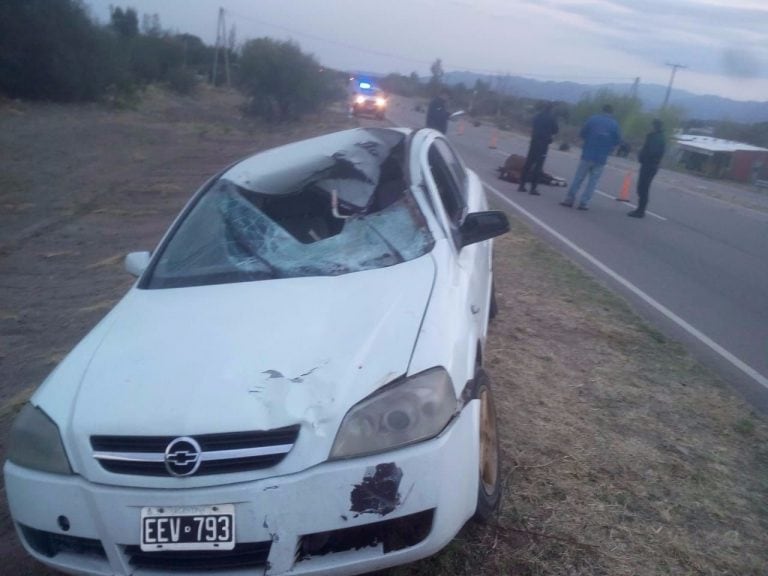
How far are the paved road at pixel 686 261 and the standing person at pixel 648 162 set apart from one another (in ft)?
1.26

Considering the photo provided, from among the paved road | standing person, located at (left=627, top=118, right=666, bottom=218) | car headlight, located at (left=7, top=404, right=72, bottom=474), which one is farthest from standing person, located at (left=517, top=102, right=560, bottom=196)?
car headlight, located at (left=7, top=404, right=72, bottom=474)

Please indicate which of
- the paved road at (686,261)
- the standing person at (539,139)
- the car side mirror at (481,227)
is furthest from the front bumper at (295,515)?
the standing person at (539,139)

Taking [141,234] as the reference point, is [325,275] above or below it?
above

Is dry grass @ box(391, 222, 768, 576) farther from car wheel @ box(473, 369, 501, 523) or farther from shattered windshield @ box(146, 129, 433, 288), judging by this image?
shattered windshield @ box(146, 129, 433, 288)

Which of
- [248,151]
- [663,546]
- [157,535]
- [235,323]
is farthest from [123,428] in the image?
[248,151]

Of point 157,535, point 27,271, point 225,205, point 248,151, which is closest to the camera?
point 157,535

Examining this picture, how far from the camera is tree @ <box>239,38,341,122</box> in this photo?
37406 mm

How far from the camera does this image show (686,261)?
35.1 ft

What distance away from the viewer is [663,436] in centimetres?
485

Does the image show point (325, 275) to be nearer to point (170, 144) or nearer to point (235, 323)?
point (235, 323)

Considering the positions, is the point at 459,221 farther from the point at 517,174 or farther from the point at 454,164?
the point at 517,174

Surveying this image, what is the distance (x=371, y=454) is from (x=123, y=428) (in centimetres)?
92

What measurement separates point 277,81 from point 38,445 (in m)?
36.2

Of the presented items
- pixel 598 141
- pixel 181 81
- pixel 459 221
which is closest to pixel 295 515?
pixel 459 221
